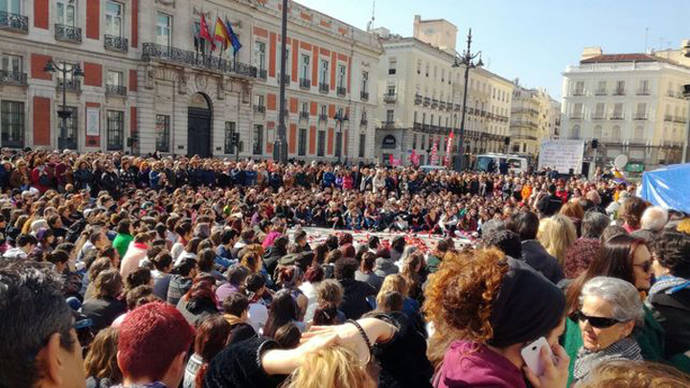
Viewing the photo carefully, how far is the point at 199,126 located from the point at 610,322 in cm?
3477

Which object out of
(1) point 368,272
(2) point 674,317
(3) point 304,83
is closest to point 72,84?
(3) point 304,83

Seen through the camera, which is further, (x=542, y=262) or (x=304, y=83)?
(x=304, y=83)

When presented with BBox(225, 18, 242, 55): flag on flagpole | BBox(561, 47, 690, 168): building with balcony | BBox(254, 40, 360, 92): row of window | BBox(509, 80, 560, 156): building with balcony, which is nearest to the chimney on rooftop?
BBox(561, 47, 690, 168): building with balcony

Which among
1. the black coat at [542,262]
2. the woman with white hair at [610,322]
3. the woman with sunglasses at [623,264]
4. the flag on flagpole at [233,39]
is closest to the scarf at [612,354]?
the woman with white hair at [610,322]

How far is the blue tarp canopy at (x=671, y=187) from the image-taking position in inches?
398

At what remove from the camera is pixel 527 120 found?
315ft

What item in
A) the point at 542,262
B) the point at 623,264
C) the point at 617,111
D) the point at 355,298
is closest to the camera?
the point at 623,264

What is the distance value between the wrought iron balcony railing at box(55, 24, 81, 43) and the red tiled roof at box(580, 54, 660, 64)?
60166mm

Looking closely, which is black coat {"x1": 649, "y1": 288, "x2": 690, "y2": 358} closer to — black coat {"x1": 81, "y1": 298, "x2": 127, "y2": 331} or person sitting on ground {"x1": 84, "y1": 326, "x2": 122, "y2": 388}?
person sitting on ground {"x1": 84, "y1": 326, "x2": 122, "y2": 388}

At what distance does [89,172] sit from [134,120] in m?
15.4

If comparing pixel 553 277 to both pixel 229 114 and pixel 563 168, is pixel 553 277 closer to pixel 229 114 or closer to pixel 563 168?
pixel 563 168

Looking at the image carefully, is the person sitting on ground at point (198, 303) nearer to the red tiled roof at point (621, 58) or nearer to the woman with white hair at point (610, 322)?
the woman with white hair at point (610, 322)

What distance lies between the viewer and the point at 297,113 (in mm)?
43156

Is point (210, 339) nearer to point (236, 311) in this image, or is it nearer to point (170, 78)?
point (236, 311)
